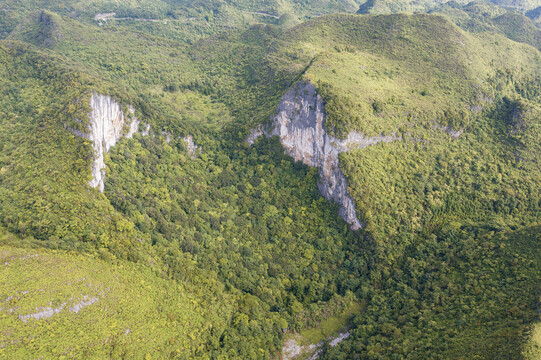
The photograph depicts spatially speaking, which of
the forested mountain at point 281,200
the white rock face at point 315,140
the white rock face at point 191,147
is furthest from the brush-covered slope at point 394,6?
the white rock face at point 191,147

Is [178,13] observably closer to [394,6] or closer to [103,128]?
[394,6]

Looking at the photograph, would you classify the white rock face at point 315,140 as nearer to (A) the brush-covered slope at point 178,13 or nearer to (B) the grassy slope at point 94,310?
(B) the grassy slope at point 94,310

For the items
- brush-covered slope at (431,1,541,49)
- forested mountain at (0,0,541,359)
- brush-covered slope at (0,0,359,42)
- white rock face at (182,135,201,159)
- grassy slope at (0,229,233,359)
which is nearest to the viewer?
grassy slope at (0,229,233,359)

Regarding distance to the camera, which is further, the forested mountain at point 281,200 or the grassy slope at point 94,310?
the forested mountain at point 281,200

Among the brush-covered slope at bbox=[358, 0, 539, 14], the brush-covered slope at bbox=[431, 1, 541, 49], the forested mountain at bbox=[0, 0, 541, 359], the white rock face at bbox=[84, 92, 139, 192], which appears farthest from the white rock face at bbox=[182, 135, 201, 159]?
the brush-covered slope at bbox=[358, 0, 539, 14]

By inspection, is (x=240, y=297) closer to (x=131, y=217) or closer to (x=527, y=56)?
(x=131, y=217)

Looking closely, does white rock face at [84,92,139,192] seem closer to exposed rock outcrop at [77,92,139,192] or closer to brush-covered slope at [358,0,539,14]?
exposed rock outcrop at [77,92,139,192]
